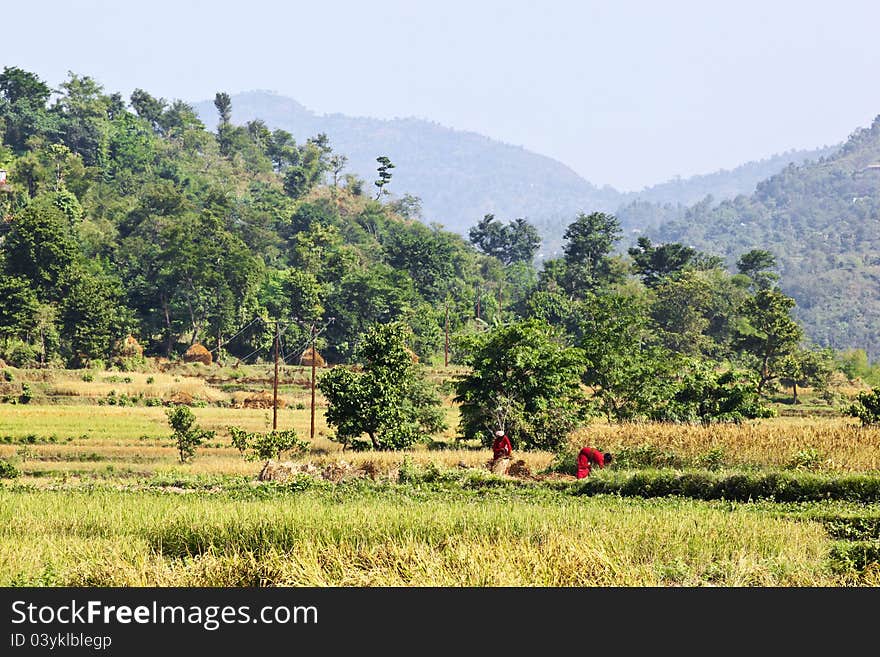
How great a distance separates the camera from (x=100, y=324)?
82625 millimetres

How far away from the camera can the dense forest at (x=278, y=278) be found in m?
79.8

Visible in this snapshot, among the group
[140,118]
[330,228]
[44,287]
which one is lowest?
[44,287]

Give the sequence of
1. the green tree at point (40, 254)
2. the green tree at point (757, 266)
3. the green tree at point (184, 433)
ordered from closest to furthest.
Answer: the green tree at point (184, 433)
the green tree at point (40, 254)
the green tree at point (757, 266)

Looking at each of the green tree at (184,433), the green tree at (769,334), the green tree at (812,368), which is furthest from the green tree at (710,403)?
the green tree at (812,368)

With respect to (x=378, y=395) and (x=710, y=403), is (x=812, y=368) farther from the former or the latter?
(x=378, y=395)

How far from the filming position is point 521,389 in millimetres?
38531

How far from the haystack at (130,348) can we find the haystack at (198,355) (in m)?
3.86

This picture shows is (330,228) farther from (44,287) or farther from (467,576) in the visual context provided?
(467,576)

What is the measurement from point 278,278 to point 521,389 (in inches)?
2618

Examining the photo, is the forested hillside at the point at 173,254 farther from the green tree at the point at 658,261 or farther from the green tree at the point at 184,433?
the green tree at the point at 184,433

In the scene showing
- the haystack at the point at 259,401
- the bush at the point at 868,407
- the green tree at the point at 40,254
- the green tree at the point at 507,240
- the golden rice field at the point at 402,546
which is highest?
the green tree at the point at 507,240

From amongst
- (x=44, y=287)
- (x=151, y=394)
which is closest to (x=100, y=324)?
(x=44, y=287)

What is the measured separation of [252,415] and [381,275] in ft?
143

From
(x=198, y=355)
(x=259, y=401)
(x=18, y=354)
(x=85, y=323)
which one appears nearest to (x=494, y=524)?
(x=259, y=401)
